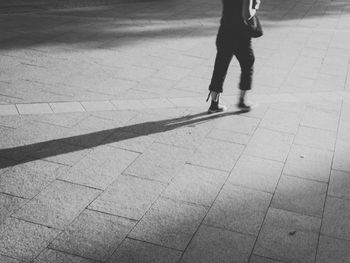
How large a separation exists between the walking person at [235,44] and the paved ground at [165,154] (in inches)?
10.9

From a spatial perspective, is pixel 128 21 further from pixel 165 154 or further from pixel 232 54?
pixel 165 154

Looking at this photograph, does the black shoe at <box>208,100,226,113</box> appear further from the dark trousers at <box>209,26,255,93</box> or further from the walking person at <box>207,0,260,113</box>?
the dark trousers at <box>209,26,255,93</box>

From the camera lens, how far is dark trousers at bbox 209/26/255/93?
16.3 ft

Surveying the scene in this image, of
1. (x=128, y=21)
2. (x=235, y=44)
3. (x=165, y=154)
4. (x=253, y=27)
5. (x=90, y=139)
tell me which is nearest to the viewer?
(x=165, y=154)

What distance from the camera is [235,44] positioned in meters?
5.01

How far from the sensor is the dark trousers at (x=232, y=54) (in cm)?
498

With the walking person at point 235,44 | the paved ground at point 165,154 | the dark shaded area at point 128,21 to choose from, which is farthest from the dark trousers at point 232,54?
the dark shaded area at point 128,21

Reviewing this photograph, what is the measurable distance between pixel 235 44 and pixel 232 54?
154mm

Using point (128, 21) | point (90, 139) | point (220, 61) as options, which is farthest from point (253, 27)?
point (128, 21)

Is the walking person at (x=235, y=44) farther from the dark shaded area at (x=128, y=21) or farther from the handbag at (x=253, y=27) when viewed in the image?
the dark shaded area at (x=128, y=21)

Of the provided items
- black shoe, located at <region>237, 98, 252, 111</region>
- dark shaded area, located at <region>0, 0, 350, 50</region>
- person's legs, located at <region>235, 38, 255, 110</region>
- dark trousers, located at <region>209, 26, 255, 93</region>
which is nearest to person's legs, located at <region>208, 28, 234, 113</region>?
dark trousers, located at <region>209, 26, 255, 93</region>

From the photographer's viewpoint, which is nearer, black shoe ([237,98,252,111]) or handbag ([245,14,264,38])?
handbag ([245,14,264,38])

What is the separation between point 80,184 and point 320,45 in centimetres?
605

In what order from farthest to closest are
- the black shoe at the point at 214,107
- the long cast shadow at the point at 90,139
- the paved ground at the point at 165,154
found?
the black shoe at the point at 214,107
the long cast shadow at the point at 90,139
the paved ground at the point at 165,154
